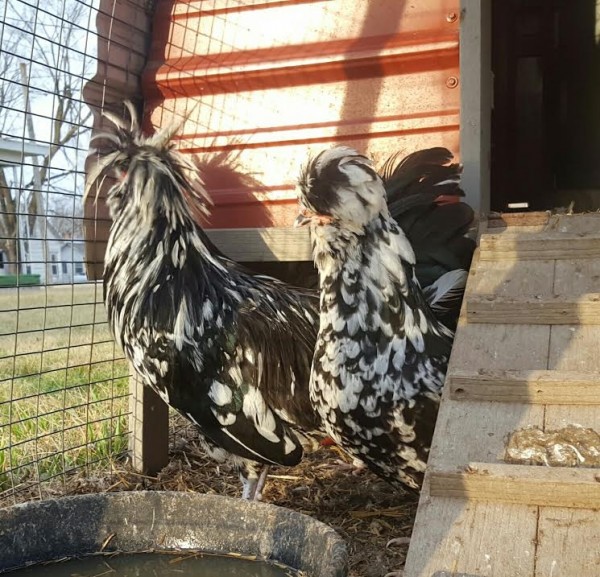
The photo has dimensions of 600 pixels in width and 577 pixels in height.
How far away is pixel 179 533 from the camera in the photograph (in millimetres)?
1816

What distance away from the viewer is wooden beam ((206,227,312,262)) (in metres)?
2.93

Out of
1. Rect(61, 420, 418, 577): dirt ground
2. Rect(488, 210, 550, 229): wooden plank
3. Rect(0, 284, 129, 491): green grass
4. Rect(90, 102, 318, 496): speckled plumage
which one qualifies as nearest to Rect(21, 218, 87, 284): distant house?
Rect(0, 284, 129, 491): green grass

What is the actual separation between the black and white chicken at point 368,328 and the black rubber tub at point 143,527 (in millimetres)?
600

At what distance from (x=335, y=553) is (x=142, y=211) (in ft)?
6.02

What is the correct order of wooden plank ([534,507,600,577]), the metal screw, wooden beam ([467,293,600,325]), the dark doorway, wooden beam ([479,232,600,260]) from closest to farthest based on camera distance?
wooden plank ([534,507,600,577]), wooden beam ([467,293,600,325]), wooden beam ([479,232,600,260]), the metal screw, the dark doorway

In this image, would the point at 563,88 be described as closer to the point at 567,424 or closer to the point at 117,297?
the point at 117,297

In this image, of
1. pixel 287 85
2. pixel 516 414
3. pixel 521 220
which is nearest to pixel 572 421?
pixel 516 414

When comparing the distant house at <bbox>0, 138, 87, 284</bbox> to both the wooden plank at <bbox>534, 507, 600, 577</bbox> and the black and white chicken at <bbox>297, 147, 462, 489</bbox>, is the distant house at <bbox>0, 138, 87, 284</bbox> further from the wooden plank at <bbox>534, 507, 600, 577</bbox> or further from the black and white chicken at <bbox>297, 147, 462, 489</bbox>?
the wooden plank at <bbox>534, 507, 600, 577</bbox>

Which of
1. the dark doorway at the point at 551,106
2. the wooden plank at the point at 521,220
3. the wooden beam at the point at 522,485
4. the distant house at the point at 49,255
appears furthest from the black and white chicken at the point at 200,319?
the dark doorway at the point at 551,106

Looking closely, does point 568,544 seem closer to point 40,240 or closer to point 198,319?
point 198,319

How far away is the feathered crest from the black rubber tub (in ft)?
4.76

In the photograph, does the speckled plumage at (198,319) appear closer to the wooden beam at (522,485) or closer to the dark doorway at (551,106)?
the wooden beam at (522,485)

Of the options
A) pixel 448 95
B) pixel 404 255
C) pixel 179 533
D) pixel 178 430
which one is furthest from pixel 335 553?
pixel 178 430

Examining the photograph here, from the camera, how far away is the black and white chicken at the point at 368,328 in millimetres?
2150
